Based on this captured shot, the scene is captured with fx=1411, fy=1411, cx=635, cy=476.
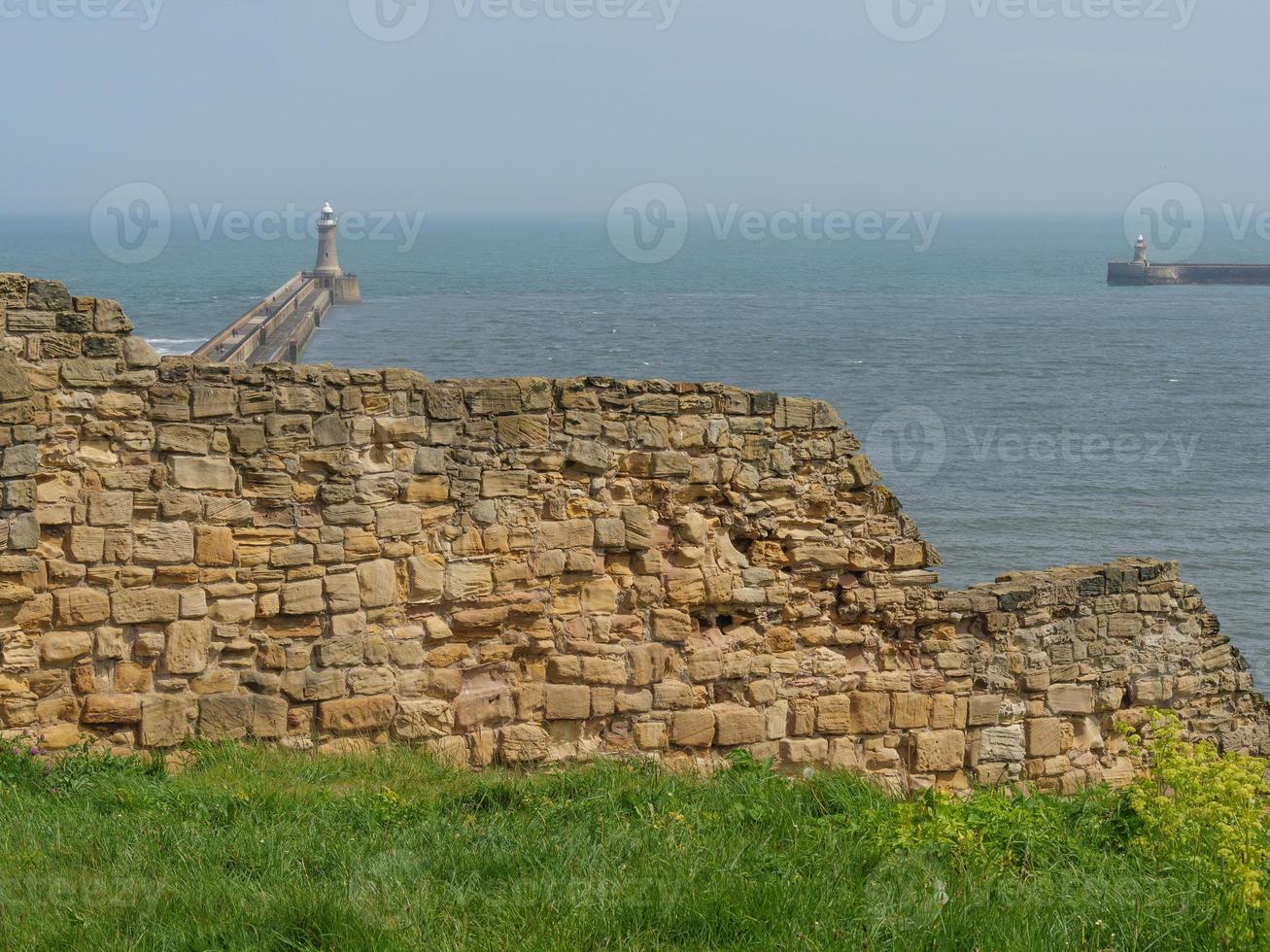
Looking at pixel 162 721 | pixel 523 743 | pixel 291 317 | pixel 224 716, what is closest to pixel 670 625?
pixel 523 743

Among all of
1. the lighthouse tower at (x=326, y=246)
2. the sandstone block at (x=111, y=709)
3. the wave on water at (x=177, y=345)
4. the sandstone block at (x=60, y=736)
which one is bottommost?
the sandstone block at (x=60, y=736)

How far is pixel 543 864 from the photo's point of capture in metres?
5.62

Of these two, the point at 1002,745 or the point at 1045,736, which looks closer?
the point at 1002,745

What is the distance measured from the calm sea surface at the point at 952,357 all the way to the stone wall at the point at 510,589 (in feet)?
46.6

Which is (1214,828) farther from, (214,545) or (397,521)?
(214,545)

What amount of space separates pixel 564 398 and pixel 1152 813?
3.71 metres

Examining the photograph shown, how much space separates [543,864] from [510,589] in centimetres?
251

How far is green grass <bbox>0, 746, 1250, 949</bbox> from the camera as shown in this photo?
499 centimetres

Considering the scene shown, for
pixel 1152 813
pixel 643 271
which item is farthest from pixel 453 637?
pixel 643 271

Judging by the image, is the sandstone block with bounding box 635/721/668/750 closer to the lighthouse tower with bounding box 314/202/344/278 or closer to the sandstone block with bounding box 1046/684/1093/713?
the sandstone block with bounding box 1046/684/1093/713

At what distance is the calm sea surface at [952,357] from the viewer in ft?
100

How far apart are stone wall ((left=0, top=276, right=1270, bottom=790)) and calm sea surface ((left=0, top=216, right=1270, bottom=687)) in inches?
559

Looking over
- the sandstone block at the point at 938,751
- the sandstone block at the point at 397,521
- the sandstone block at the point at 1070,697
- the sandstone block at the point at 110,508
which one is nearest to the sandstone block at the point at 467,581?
the sandstone block at the point at 397,521

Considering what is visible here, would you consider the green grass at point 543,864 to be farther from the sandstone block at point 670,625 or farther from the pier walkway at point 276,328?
the pier walkway at point 276,328
